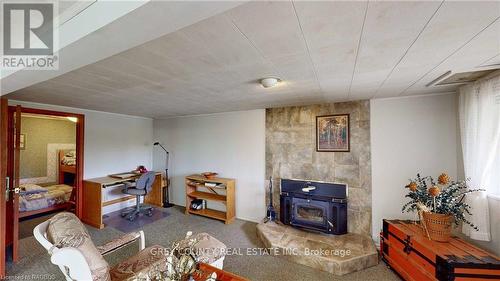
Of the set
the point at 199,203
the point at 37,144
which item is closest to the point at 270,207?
the point at 199,203

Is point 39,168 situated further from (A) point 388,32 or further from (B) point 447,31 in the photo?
(B) point 447,31

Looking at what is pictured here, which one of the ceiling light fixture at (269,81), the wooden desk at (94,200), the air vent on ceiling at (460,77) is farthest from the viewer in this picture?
the wooden desk at (94,200)

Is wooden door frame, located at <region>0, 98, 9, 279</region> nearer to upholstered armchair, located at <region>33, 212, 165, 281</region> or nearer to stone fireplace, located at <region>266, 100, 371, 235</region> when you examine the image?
upholstered armchair, located at <region>33, 212, 165, 281</region>

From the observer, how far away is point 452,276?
166cm

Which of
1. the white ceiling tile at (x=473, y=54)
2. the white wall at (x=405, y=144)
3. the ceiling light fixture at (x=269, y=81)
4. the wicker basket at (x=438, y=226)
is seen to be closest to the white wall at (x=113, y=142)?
the ceiling light fixture at (x=269, y=81)

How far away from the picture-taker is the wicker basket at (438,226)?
198cm

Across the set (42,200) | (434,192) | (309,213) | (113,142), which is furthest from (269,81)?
(42,200)

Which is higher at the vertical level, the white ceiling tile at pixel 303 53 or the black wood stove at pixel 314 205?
the white ceiling tile at pixel 303 53

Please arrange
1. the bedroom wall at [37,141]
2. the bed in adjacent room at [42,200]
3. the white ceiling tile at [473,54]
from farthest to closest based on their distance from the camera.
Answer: the bedroom wall at [37,141] → the bed in adjacent room at [42,200] → the white ceiling tile at [473,54]

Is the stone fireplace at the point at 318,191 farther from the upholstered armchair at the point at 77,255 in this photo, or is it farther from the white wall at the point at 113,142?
the white wall at the point at 113,142

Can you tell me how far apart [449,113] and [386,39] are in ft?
7.28

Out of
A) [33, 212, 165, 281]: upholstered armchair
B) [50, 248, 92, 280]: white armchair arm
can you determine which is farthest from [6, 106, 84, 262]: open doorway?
[50, 248, 92, 280]: white armchair arm

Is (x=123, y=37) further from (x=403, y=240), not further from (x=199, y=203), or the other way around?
(x=199, y=203)

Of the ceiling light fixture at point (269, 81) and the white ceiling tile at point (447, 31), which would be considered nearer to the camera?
the white ceiling tile at point (447, 31)
